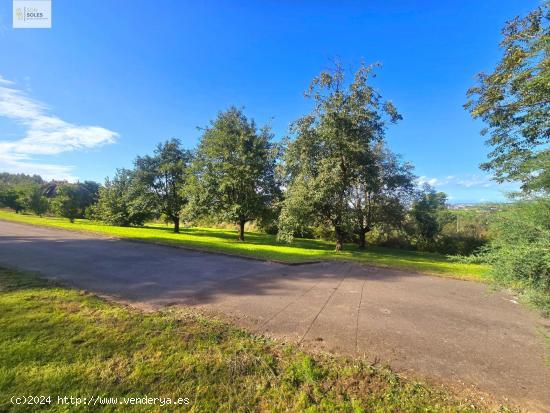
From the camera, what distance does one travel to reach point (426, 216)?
67.8 feet

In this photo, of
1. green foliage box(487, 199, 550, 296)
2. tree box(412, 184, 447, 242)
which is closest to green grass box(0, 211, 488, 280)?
green foliage box(487, 199, 550, 296)

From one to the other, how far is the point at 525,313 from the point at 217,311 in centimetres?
631

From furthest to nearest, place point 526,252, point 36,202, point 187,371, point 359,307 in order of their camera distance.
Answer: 1. point 36,202
2. point 359,307
3. point 187,371
4. point 526,252

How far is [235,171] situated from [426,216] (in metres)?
16.3

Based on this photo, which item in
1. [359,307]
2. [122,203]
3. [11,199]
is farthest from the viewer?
[11,199]

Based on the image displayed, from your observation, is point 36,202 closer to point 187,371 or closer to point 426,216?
point 187,371

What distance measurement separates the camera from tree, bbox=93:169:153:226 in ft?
81.0

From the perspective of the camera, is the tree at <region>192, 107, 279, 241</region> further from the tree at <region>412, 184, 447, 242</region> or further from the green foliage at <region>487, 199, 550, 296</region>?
the green foliage at <region>487, 199, 550, 296</region>

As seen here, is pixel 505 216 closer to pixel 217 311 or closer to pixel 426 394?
pixel 426 394

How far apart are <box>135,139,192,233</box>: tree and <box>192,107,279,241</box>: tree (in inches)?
265

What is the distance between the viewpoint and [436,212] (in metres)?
20.6

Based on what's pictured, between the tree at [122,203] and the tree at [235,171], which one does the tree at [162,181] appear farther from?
the tree at [235,171]

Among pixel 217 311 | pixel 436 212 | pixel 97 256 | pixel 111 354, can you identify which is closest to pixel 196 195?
pixel 97 256

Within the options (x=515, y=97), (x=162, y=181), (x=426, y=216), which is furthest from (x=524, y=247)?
(x=162, y=181)
